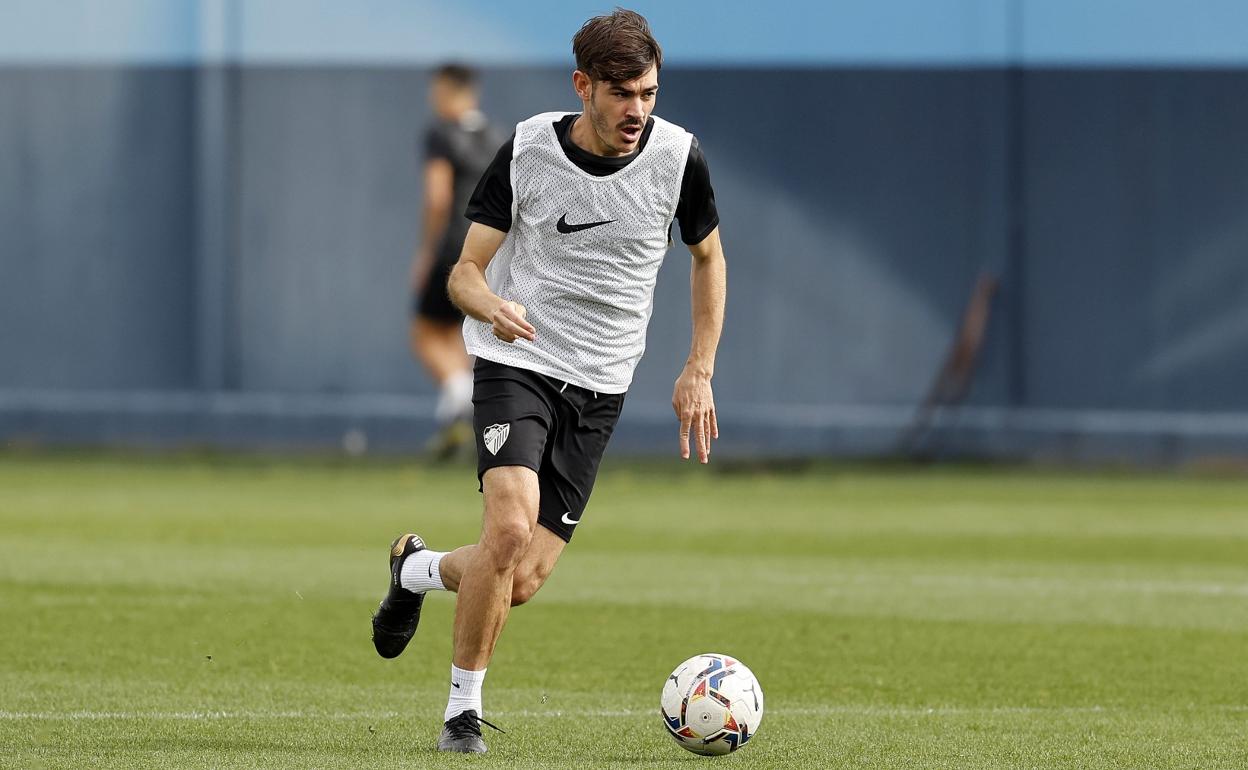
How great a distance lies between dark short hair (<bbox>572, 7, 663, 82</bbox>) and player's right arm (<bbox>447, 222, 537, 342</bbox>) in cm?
61

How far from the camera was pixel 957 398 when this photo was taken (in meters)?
21.2

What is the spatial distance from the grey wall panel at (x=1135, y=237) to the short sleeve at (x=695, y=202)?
1495 centimetres

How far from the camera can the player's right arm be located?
6.23m

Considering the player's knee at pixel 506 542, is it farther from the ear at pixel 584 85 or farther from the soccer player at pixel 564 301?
the ear at pixel 584 85

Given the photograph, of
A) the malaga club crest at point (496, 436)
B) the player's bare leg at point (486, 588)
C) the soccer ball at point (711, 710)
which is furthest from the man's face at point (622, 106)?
the soccer ball at point (711, 710)

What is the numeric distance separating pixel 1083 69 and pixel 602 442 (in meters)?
15.4

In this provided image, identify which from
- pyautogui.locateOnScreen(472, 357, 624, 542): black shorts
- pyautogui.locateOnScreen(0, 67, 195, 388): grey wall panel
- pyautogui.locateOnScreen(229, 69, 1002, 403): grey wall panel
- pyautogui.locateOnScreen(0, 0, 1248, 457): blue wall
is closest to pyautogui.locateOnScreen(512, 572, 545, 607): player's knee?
pyautogui.locateOnScreen(472, 357, 624, 542): black shorts

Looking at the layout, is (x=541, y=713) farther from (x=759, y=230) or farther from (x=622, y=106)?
(x=759, y=230)

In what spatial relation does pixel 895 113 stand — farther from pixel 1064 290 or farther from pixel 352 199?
pixel 352 199

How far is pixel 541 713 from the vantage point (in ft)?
23.7

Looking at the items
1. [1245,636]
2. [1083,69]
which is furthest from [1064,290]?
[1245,636]

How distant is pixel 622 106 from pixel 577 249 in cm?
50

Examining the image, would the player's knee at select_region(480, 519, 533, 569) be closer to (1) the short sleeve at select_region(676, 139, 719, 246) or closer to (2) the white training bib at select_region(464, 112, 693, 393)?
(2) the white training bib at select_region(464, 112, 693, 393)

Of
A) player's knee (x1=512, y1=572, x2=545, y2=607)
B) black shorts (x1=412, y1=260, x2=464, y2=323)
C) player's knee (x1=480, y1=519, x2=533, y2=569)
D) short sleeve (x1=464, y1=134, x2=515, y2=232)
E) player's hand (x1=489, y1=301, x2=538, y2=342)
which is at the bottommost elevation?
black shorts (x1=412, y1=260, x2=464, y2=323)
